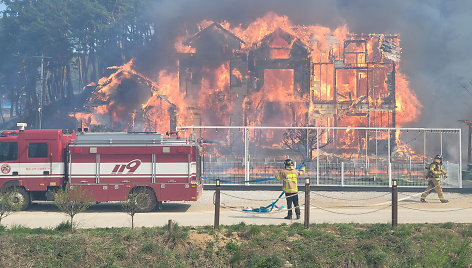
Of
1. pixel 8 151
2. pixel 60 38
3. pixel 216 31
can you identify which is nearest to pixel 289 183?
pixel 8 151

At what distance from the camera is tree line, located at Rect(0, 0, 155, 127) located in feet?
245

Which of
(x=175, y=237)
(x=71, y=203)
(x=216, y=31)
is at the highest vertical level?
(x=216, y=31)

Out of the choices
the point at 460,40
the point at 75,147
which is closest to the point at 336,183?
the point at 75,147

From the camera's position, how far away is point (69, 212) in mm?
15234

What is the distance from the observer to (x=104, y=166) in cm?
1997

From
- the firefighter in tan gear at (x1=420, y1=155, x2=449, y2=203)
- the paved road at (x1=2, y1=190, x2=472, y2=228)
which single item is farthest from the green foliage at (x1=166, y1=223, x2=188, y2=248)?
the firefighter in tan gear at (x1=420, y1=155, x2=449, y2=203)

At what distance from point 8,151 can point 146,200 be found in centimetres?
530

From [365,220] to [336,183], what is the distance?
11114 millimetres

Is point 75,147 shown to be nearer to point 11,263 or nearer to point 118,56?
point 11,263

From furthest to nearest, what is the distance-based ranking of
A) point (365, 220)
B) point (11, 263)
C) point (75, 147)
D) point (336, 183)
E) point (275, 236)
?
point (336, 183), point (75, 147), point (365, 220), point (275, 236), point (11, 263)

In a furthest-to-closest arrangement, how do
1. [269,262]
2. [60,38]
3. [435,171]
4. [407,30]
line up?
[60,38], [407,30], [435,171], [269,262]

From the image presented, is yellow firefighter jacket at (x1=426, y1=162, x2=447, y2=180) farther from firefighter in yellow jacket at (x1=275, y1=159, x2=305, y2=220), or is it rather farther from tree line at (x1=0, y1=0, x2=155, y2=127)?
tree line at (x1=0, y1=0, x2=155, y2=127)

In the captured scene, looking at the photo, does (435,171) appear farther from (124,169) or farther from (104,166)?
(104,166)

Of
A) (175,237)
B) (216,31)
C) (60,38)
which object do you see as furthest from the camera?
(60,38)
